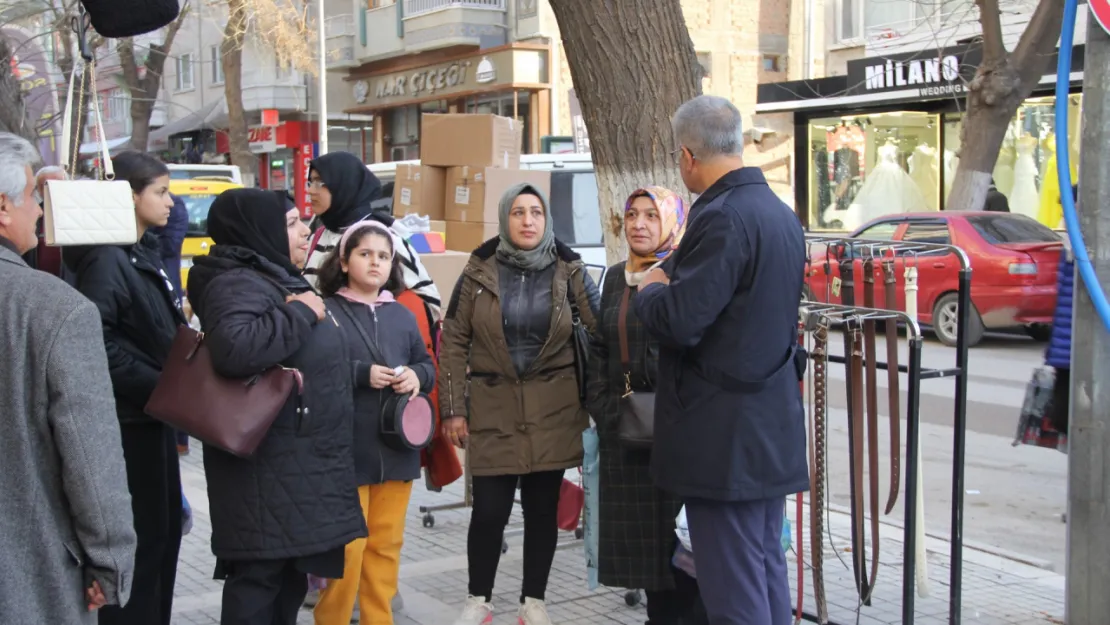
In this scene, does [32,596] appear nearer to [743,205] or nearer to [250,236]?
[250,236]

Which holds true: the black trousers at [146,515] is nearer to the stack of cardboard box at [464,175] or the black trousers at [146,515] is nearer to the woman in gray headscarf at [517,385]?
the woman in gray headscarf at [517,385]

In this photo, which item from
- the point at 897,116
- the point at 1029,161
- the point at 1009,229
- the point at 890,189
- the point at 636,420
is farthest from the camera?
the point at 890,189

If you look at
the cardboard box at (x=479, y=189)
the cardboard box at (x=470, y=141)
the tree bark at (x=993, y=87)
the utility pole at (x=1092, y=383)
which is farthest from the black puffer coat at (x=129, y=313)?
the tree bark at (x=993, y=87)

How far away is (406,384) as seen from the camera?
4391 millimetres

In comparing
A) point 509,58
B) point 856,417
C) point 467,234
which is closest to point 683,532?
point 856,417

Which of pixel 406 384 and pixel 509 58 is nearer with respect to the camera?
pixel 406 384

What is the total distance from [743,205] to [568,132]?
81.8 ft

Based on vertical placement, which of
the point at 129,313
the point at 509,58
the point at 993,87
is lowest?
the point at 129,313

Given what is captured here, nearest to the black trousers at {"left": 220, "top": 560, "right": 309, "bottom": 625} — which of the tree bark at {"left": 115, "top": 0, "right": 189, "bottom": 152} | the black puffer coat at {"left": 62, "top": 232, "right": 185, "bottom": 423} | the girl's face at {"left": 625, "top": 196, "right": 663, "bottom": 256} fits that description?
the black puffer coat at {"left": 62, "top": 232, "right": 185, "bottom": 423}

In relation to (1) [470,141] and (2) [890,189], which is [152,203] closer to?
(1) [470,141]

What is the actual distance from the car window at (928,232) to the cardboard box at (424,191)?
23.6ft

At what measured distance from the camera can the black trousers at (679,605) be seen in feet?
14.7

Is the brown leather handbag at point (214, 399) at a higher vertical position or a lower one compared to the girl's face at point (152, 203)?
lower

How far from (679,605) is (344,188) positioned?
2348 millimetres
